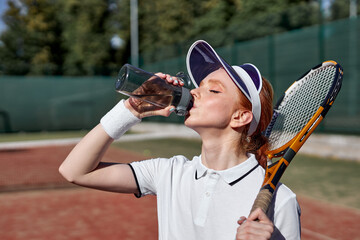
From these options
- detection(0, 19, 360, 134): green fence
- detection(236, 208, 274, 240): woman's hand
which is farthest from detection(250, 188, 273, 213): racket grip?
detection(0, 19, 360, 134): green fence

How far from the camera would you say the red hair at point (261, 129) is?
1.91 metres

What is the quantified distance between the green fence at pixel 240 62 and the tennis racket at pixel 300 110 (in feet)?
31.8

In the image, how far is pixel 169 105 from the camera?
1961 millimetres

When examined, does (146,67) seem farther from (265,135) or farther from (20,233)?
(265,135)

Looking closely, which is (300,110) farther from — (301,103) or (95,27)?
(95,27)

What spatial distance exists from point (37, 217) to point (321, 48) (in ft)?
31.3

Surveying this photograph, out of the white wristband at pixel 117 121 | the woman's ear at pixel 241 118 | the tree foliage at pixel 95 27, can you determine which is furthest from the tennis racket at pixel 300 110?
the tree foliage at pixel 95 27

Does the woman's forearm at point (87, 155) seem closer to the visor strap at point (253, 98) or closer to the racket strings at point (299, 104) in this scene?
the visor strap at point (253, 98)

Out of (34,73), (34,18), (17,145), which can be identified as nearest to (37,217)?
(17,145)

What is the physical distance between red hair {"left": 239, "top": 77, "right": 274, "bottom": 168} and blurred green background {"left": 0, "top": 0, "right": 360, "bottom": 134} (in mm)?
9988

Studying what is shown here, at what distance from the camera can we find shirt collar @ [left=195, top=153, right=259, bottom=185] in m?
1.80

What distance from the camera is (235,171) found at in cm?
181

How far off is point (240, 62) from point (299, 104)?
13.4 metres

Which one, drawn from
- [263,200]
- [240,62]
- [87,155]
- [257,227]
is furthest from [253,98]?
[240,62]
